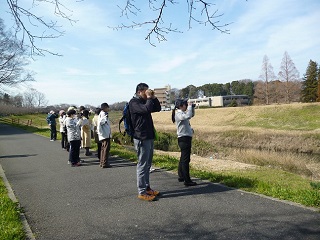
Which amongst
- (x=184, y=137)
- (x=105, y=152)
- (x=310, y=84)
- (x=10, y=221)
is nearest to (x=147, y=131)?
(x=184, y=137)

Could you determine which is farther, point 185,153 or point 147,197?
point 185,153

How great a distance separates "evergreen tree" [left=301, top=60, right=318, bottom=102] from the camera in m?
51.8

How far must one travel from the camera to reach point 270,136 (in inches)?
925

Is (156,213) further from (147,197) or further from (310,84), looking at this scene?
(310,84)

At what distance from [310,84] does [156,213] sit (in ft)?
182

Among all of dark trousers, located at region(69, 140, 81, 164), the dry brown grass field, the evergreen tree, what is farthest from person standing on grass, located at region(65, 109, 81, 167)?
the evergreen tree

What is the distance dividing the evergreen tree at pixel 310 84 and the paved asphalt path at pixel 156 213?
52363mm

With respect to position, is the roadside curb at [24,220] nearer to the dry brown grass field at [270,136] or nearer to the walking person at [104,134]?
the walking person at [104,134]

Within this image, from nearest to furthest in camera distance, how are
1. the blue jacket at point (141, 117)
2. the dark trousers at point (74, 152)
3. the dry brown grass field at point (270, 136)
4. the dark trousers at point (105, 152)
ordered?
the blue jacket at point (141, 117) → the dark trousers at point (105, 152) → the dark trousers at point (74, 152) → the dry brown grass field at point (270, 136)

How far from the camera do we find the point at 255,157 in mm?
14367

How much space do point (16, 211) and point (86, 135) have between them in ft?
22.0

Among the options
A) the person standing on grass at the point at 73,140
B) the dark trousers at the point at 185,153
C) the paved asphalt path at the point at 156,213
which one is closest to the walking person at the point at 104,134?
the person standing on grass at the point at 73,140

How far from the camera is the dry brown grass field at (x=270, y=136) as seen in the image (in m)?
14.0

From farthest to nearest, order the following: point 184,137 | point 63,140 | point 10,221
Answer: point 63,140 → point 184,137 → point 10,221
